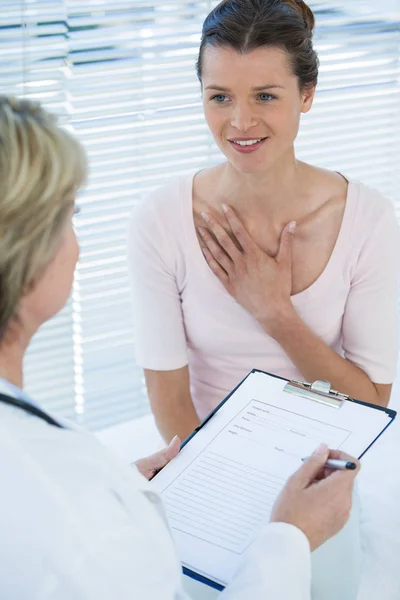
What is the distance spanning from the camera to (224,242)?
1608 mm

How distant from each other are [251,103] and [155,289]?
0.40 m

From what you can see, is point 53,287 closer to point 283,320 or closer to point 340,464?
point 340,464

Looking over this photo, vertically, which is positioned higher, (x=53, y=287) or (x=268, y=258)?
(x=53, y=287)

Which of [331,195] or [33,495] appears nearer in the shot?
[33,495]

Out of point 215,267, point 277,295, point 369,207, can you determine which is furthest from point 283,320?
point 369,207

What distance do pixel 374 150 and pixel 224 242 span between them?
123cm

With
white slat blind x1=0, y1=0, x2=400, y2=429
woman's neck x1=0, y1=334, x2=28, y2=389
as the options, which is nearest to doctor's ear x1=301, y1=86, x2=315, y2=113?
white slat blind x1=0, y1=0, x2=400, y2=429

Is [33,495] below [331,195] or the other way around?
below

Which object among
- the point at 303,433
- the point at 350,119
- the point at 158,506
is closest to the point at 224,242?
the point at 303,433

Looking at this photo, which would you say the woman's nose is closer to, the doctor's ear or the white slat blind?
the doctor's ear

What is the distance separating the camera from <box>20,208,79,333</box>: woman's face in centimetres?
88

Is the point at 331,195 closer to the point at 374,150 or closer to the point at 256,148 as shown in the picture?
the point at 256,148

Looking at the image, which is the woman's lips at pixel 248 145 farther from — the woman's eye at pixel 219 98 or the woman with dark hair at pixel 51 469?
the woman with dark hair at pixel 51 469

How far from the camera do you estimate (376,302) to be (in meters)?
1.61
